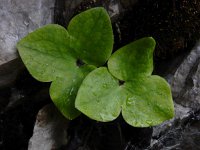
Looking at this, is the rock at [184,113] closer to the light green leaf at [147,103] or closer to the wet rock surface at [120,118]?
the wet rock surface at [120,118]

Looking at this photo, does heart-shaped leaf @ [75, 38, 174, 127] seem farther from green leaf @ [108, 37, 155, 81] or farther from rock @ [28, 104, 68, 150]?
rock @ [28, 104, 68, 150]

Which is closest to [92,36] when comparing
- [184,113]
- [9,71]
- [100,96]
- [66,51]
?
[66,51]

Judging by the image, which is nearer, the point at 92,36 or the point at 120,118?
the point at 92,36

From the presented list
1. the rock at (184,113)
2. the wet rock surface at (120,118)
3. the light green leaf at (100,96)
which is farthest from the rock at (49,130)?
the rock at (184,113)

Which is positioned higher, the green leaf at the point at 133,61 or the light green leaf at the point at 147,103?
the green leaf at the point at 133,61

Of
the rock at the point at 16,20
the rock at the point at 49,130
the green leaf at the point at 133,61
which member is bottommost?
the rock at the point at 49,130

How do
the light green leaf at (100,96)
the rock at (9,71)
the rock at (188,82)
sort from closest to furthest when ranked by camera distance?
the light green leaf at (100,96), the rock at (9,71), the rock at (188,82)

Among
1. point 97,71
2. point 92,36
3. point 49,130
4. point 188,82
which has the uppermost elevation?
point 92,36

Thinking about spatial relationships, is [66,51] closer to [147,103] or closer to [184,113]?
[147,103]
